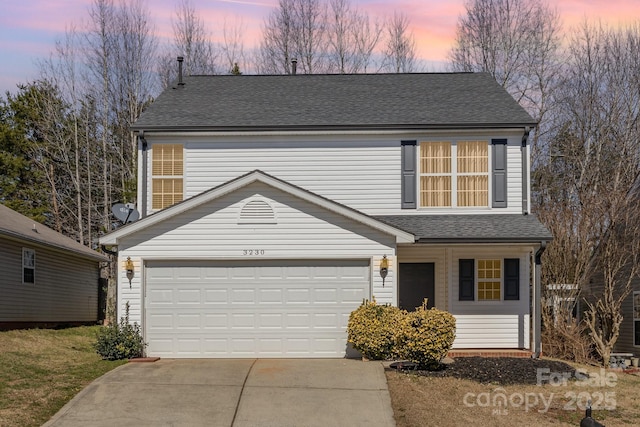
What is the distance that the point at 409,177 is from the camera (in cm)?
2027

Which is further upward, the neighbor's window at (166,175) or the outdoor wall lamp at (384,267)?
the neighbor's window at (166,175)

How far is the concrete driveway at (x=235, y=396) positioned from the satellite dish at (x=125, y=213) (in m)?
4.12

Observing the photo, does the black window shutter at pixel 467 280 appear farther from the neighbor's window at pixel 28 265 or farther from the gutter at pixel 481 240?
the neighbor's window at pixel 28 265

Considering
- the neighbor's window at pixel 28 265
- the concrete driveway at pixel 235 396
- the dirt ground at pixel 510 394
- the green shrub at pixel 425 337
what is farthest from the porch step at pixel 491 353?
the neighbor's window at pixel 28 265

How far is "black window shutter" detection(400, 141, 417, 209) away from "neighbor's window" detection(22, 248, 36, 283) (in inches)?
487

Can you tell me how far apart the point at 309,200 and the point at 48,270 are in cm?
1329

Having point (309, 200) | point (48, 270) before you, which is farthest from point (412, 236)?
point (48, 270)

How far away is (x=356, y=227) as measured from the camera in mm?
17719

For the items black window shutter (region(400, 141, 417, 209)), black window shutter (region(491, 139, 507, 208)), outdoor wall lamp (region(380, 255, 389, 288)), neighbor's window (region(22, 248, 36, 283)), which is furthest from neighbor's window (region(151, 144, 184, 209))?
black window shutter (region(491, 139, 507, 208))

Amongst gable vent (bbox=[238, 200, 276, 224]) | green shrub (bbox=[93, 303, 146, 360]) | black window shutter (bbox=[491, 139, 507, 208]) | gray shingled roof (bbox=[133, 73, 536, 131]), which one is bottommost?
green shrub (bbox=[93, 303, 146, 360])

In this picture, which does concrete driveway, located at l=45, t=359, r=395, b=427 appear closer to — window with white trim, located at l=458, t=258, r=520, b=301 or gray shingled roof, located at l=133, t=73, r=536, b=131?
window with white trim, located at l=458, t=258, r=520, b=301

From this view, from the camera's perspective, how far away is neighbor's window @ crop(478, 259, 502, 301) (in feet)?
64.9

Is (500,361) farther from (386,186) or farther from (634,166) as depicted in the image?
(634,166)

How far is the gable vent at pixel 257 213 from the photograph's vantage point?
17.7 metres
